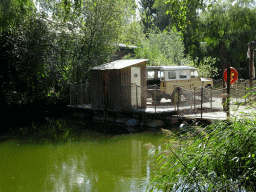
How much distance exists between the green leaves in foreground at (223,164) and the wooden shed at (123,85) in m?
10.5

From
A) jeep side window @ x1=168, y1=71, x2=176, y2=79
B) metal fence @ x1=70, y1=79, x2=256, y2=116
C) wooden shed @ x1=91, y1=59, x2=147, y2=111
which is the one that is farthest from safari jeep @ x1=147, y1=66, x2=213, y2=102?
wooden shed @ x1=91, y1=59, x2=147, y2=111

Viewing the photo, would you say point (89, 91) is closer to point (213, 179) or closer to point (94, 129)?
point (94, 129)

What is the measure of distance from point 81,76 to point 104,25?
3992 mm

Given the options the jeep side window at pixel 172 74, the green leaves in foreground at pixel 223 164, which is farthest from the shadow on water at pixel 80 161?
the jeep side window at pixel 172 74

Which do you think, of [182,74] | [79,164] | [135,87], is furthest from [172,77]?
[79,164]

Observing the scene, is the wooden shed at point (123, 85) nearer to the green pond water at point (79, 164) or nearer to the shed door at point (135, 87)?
the shed door at point (135, 87)

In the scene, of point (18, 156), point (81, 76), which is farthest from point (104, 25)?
point (18, 156)

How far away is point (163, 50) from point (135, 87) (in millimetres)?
19498

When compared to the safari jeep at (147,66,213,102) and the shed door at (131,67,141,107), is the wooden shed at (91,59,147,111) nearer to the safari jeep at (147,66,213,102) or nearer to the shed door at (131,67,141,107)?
the shed door at (131,67,141,107)

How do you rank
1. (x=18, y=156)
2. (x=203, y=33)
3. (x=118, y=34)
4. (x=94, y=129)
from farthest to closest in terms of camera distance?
(x=203, y=33) → (x=118, y=34) → (x=94, y=129) → (x=18, y=156)

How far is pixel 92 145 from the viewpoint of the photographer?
12211 millimetres

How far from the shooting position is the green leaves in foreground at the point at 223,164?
4410 mm

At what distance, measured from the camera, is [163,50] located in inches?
1350

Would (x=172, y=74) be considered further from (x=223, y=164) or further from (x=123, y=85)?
(x=223, y=164)
